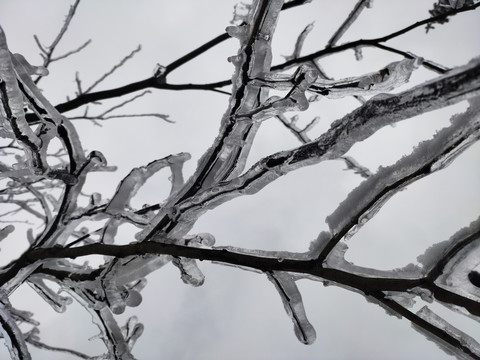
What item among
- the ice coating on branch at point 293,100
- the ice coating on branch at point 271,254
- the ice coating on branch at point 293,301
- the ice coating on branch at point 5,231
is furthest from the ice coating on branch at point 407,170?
the ice coating on branch at point 5,231

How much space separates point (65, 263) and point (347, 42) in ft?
8.11

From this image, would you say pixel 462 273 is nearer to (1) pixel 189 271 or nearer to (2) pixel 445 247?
(2) pixel 445 247

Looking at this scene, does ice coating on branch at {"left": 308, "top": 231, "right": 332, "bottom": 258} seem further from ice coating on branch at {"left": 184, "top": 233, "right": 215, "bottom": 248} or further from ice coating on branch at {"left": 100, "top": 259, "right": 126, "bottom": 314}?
ice coating on branch at {"left": 100, "top": 259, "right": 126, "bottom": 314}

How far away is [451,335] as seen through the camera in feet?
3.76

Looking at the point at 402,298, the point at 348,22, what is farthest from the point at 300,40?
the point at 402,298

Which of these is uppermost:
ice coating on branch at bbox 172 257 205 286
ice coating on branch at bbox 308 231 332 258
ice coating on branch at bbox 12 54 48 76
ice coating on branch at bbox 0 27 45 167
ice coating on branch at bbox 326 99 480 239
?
ice coating on branch at bbox 12 54 48 76

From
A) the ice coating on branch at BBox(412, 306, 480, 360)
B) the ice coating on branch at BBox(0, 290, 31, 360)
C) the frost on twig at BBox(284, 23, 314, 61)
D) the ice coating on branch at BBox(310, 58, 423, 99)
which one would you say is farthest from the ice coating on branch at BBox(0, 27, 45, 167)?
the frost on twig at BBox(284, 23, 314, 61)

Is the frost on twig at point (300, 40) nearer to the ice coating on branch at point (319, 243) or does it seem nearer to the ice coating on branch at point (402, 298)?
the ice coating on branch at point (319, 243)

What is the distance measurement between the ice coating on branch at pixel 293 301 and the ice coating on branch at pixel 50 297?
1.85 meters

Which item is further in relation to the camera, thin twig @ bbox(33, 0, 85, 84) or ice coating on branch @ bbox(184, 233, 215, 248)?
thin twig @ bbox(33, 0, 85, 84)

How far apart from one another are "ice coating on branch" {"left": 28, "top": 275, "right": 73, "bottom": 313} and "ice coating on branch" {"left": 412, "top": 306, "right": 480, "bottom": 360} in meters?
2.28

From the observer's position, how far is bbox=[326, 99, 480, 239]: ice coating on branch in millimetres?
994

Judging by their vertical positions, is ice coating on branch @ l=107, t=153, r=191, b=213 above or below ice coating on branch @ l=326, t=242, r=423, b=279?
above

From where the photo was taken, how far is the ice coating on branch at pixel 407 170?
3.26ft
